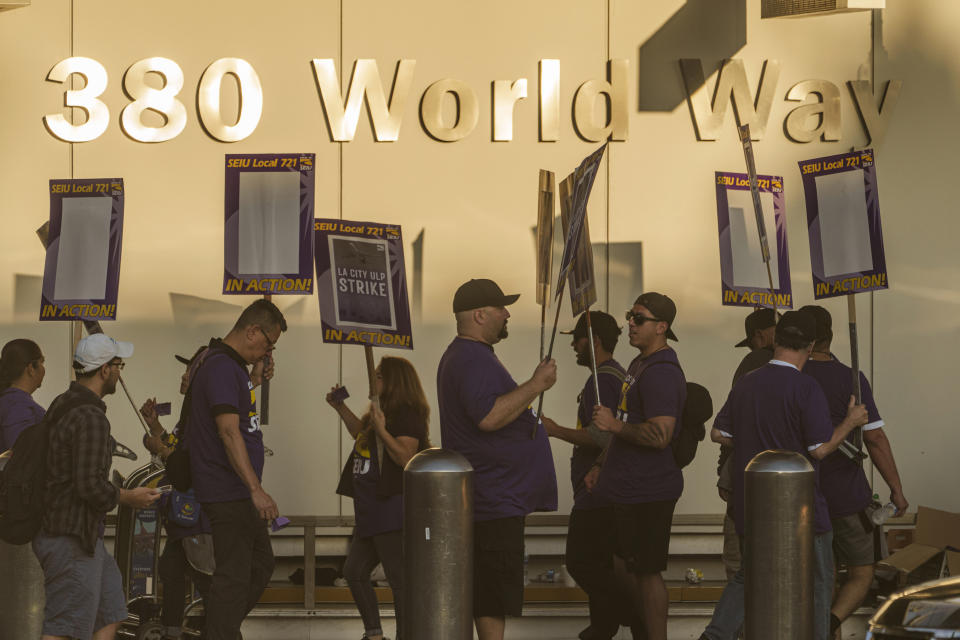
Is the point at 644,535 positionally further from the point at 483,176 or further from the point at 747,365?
the point at 483,176

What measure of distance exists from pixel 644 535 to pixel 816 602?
1.00m

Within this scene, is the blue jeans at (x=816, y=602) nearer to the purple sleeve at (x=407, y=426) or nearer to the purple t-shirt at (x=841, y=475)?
the purple t-shirt at (x=841, y=475)

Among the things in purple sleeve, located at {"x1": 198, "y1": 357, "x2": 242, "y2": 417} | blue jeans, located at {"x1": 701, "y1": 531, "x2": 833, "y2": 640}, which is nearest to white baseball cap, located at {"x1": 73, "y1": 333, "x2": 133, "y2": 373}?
purple sleeve, located at {"x1": 198, "y1": 357, "x2": 242, "y2": 417}

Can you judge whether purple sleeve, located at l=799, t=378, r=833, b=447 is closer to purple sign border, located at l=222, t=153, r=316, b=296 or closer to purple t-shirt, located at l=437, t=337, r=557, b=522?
purple t-shirt, located at l=437, t=337, r=557, b=522

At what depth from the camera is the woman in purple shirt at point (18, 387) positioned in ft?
24.9

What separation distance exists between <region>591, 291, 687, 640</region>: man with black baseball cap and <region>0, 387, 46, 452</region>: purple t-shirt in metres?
3.15

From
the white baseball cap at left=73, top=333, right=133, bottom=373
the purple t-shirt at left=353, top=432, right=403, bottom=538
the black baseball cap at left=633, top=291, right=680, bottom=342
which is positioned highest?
→ the black baseball cap at left=633, top=291, right=680, bottom=342

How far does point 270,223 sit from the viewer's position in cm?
830

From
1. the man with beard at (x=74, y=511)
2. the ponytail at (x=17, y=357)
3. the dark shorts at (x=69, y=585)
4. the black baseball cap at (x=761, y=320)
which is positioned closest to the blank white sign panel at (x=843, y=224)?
the black baseball cap at (x=761, y=320)

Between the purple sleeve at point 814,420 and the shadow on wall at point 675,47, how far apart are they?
11.8ft

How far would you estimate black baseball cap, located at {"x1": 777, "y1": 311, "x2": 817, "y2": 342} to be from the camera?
273 inches

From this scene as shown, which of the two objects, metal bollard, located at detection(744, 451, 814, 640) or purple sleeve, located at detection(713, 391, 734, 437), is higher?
purple sleeve, located at detection(713, 391, 734, 437)

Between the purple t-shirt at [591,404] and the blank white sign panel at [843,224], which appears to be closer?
the blank white sign panel at [843,224]

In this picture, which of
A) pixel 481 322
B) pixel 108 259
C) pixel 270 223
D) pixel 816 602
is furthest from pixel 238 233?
pixel 816 602
